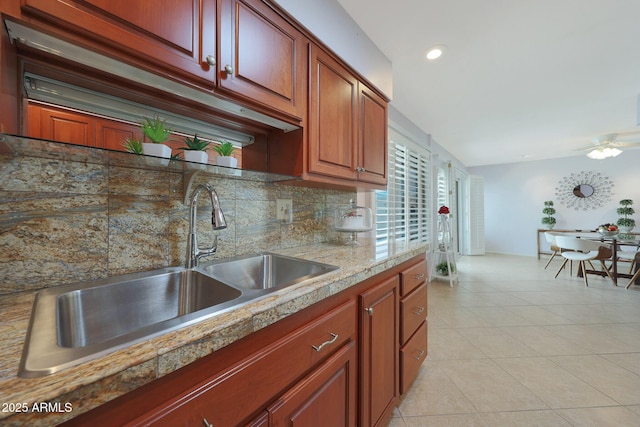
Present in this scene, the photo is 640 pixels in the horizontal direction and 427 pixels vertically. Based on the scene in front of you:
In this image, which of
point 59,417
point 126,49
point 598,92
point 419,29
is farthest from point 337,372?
point 598,92

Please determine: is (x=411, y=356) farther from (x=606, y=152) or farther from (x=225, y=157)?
(x=606, y=152)

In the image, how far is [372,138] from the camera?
1740 millimetres

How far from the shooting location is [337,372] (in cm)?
89

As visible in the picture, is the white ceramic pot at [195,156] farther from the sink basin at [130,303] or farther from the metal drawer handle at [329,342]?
the metal drawer handle at [329,342]

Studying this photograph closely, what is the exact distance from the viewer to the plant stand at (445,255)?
379 centimetres

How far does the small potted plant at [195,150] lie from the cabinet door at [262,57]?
0.78 feet

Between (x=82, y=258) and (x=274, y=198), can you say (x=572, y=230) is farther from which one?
(x=82, y=258)

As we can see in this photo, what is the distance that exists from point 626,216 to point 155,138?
26.9ft

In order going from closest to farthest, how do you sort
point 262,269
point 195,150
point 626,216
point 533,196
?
point 195,150 < point 262,269 < point 626,216 < point 533,196

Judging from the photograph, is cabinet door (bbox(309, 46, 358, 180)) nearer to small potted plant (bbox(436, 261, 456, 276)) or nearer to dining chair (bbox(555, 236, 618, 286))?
small potted plant (bbox(436, 261, 456, 276))

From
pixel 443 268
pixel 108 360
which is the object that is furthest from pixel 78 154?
pixel 443 268

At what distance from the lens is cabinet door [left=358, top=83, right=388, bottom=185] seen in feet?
5.39

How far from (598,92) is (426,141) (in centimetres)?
190

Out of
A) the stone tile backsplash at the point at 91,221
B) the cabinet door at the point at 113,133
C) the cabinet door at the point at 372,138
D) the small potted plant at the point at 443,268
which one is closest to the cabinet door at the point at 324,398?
the stone tile backsplash at the point at 91,221
